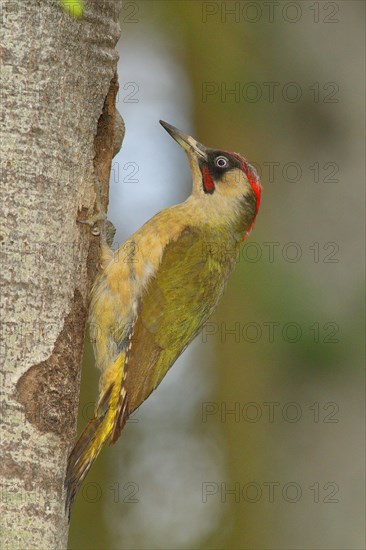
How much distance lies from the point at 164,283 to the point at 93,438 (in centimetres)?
88

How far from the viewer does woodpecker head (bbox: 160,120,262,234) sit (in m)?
4.50

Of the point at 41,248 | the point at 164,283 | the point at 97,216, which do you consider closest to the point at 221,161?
the point at 164,283

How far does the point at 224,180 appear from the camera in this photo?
14.9 feet

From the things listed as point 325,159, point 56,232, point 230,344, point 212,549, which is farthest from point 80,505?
point 56,232

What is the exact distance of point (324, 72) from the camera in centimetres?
531

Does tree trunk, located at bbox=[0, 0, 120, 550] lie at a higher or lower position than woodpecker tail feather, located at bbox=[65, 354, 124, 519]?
higher

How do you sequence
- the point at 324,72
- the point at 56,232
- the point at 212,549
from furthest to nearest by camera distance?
the point at 212,549
the point at 324,72
the point at 56,232

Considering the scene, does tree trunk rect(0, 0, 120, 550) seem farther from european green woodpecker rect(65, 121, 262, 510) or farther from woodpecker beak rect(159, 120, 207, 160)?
woodpecker beak rect(159, 120, 207, 160)

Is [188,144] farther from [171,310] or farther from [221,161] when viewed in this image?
[171,310]

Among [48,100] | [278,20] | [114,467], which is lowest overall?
[114,467]

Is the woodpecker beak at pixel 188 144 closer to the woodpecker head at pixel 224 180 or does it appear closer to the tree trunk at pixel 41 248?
the woodpecker head at pixel 224 180

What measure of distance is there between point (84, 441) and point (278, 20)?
3234 millimetres

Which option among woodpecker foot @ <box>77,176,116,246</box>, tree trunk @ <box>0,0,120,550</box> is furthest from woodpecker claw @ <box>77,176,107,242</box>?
tree trunk @ <box>0,0,120,550</box>

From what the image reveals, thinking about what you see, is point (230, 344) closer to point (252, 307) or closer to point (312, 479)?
point (252, 307)
